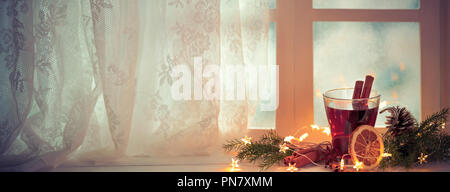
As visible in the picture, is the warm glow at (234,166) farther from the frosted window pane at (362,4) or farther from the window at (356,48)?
the frosted window pane at (362,4)

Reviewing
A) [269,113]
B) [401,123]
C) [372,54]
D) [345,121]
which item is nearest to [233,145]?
[269,113]

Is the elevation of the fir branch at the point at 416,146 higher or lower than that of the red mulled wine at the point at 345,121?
lower

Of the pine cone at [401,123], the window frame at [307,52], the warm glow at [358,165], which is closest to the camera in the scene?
the warm glow at [358,165]

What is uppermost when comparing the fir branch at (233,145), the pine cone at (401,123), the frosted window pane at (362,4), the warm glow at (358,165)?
the frosted window pane at (362,4)

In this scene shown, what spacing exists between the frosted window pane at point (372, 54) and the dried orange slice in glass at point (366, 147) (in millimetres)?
371

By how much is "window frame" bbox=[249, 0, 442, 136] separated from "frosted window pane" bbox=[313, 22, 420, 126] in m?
0.02

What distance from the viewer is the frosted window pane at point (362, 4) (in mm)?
1228

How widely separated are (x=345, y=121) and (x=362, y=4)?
53 centimetres

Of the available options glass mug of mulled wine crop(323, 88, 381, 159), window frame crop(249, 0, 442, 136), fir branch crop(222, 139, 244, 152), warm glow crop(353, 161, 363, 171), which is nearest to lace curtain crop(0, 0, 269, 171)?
fir branch crop(222, 139, 244, 152)

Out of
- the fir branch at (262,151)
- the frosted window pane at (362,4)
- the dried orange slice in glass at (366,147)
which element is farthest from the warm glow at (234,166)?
the frosted window pane at (362,4)

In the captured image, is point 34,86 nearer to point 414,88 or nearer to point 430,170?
point 430,170

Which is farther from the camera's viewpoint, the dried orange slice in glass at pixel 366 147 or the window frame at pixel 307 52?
the window frame at pixel 307 52
